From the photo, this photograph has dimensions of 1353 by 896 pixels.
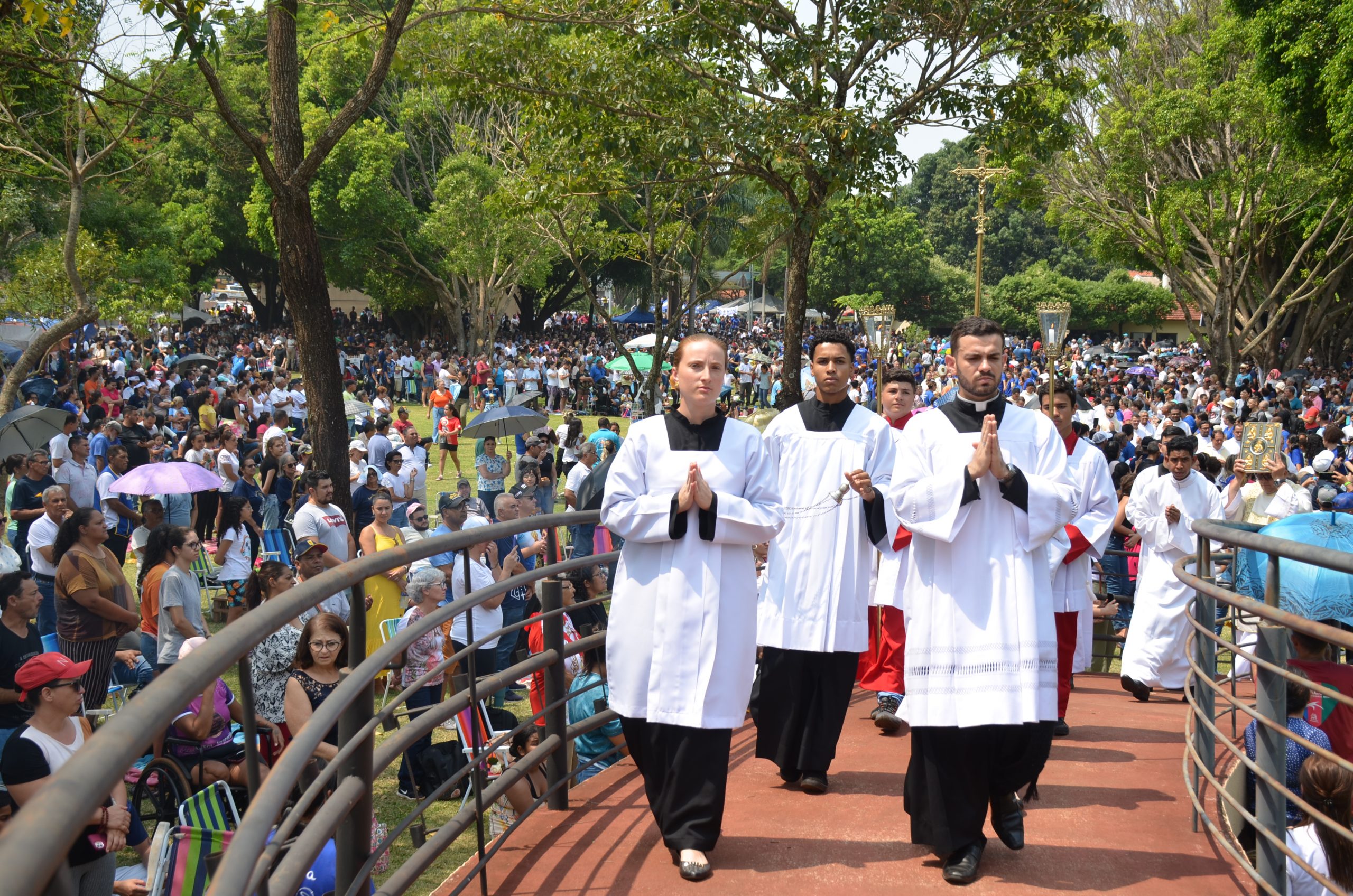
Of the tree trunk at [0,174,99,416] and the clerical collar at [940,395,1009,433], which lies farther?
the tree trunk at [0,174,99,416]

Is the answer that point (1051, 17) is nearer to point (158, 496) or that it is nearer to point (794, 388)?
point (794, 388)

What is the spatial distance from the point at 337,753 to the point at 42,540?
8054 mm

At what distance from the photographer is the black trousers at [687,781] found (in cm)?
429

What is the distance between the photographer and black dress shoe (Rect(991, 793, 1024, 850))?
4484 mm

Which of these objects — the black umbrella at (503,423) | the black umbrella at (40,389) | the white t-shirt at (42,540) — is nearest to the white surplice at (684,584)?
the white t-shirt at (42,540)

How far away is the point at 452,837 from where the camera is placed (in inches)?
150

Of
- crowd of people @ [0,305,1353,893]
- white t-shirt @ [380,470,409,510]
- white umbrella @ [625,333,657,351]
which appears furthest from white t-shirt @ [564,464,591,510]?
white umbrella @ [625,333,657,351]

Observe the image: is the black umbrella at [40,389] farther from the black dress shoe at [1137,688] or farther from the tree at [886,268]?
the tree at [886,268]

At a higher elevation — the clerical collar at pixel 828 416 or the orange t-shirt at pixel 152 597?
the clerical collar at pixel 828 416

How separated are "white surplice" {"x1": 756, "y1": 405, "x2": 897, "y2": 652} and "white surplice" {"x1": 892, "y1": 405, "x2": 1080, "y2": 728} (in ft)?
2.15

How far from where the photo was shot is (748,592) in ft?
14.9

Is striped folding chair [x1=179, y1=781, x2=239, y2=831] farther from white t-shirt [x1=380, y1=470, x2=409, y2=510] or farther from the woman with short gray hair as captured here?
white t-shirt [x1=380, y1=470, x2=409, y2=510]

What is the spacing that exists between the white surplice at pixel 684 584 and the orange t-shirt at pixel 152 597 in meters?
5.37

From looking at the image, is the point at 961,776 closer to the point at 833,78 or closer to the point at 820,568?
the point at 820,568
